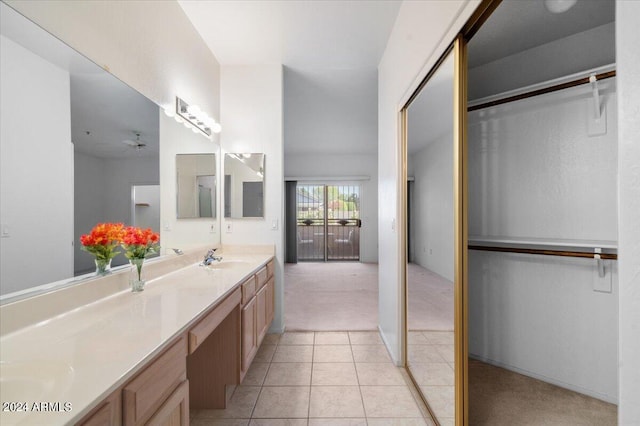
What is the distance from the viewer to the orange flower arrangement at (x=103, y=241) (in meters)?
1.27

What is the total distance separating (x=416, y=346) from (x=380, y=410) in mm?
480

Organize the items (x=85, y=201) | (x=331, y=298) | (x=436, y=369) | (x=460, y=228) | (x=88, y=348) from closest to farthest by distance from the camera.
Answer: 1. (x=88, y=348)
2. (x=85, y=201)
3. (x=460, y=228)
4. (x=436, y=369)
5. (x=331, y=298)

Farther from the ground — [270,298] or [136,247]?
[136,247]

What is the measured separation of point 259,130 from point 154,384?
2.45m

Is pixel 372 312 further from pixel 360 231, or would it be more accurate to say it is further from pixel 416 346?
pixel 360 231

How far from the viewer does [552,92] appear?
6.29 ft

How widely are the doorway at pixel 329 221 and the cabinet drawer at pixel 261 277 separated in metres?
4.70

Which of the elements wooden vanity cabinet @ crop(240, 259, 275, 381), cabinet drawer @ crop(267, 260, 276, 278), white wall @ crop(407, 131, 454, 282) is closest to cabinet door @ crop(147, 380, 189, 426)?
wooden vanity cabinet @ crop(240, 259, 275, 381)

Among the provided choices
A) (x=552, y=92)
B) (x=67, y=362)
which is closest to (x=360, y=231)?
(x=552, y=92)

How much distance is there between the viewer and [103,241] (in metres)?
1.31

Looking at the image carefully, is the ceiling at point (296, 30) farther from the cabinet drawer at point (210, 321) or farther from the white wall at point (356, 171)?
the white wall at point (356, 171)

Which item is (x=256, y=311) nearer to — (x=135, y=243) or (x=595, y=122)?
(x=135, y=243)

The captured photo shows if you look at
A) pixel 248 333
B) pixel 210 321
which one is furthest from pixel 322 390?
pixel 210 321

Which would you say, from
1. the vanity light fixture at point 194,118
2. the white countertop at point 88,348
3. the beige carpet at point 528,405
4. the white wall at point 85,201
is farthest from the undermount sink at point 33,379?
the beige carpet at point 528,405
